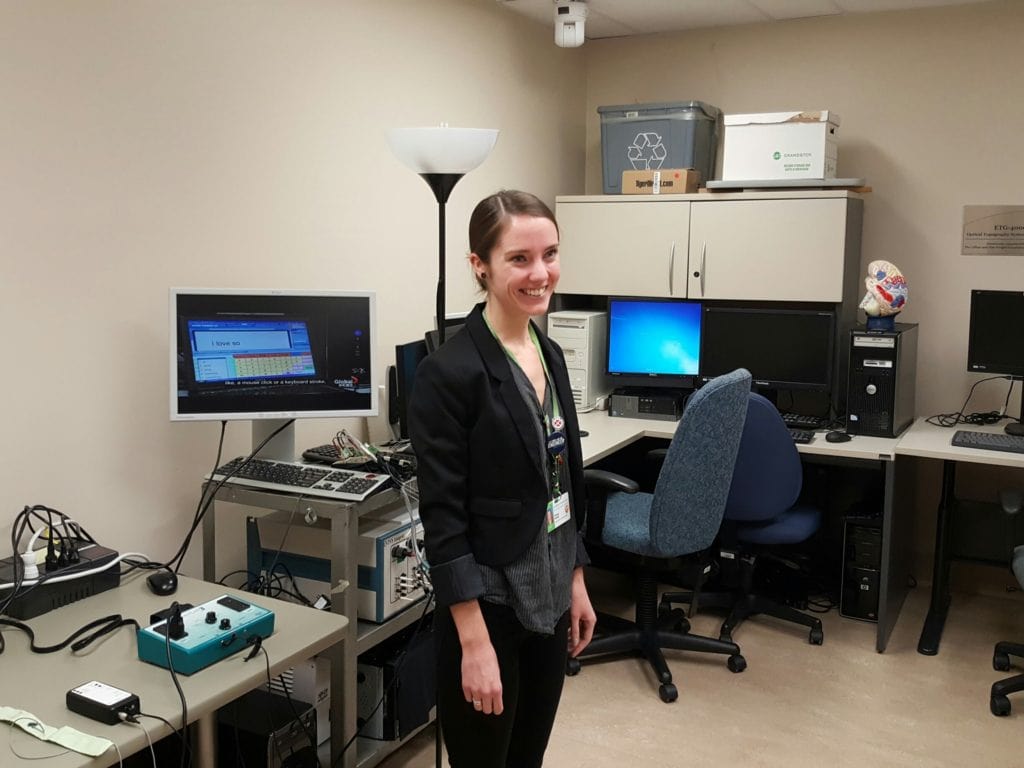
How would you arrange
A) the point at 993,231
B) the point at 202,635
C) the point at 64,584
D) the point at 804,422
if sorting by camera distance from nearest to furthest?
the point at 202,635 → the point at 64,584 → the point at 804,422 → the point at 993,231

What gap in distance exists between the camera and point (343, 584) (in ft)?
8.10

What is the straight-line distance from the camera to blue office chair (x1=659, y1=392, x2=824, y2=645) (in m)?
3.31

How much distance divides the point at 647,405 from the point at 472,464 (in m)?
2.46

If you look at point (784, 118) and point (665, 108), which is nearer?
point (784, 118)

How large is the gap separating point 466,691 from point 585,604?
358 millimetres

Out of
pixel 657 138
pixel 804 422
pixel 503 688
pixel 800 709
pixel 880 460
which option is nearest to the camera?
pixel 503 688

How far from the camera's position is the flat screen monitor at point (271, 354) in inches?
100.0

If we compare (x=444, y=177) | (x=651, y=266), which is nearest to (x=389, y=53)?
(x=444, y=177)

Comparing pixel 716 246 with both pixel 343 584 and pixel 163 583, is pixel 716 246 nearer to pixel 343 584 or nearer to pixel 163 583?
pixel 343 584

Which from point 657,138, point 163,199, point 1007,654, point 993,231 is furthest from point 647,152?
point 1007,654

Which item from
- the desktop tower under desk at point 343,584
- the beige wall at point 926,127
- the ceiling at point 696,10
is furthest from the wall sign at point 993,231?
the desktop tower under desk at point 343,584

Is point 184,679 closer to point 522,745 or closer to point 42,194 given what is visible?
point 522,745

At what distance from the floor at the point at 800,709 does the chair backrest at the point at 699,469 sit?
0.51 meters

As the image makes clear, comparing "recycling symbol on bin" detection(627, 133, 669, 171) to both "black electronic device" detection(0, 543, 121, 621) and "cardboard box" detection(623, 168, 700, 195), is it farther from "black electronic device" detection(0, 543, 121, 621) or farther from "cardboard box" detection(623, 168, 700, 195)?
"black electronic device" detection(0, 543, 121, 621)
